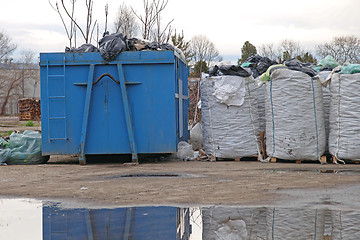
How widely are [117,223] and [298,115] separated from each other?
5.60 metres

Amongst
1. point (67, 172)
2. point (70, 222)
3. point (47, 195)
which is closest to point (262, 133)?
point (67, 172)

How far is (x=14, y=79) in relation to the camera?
55094 mm

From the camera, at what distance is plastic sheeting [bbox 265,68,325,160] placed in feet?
31.0

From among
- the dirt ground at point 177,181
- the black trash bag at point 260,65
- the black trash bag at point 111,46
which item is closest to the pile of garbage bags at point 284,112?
the dirt ground at point 177,181

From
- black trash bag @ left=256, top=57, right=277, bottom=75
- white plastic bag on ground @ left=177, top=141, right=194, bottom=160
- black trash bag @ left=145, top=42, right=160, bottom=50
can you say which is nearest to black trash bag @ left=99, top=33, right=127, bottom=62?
black trash bag @ left=145, top=42, right=160, bottom=50

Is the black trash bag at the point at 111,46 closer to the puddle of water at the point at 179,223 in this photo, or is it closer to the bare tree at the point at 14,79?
the puddle of water at the point at 179,223

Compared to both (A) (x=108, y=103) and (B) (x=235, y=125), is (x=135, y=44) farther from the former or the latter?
(B) (x=235, y=125)

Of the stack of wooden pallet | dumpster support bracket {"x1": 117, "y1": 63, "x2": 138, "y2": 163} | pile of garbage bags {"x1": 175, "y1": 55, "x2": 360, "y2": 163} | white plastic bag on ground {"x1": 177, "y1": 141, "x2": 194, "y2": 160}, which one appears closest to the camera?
pile of garbage bags {"x1": 175, "y1": 55, "x2": 360, "y2": 163}

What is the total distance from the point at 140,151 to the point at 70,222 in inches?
204

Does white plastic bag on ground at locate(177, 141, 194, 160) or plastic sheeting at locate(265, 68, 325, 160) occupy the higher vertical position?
plastic sheeting at locate(265, 68, 325, 160)

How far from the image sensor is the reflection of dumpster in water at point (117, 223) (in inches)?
166

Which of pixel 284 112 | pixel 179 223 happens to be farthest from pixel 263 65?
pixel 179 223

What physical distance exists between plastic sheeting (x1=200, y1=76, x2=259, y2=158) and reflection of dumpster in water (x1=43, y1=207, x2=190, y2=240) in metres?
4.98

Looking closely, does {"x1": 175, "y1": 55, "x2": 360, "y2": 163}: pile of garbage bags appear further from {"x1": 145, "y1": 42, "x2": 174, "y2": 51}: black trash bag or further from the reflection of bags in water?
the reflection of bags in water
